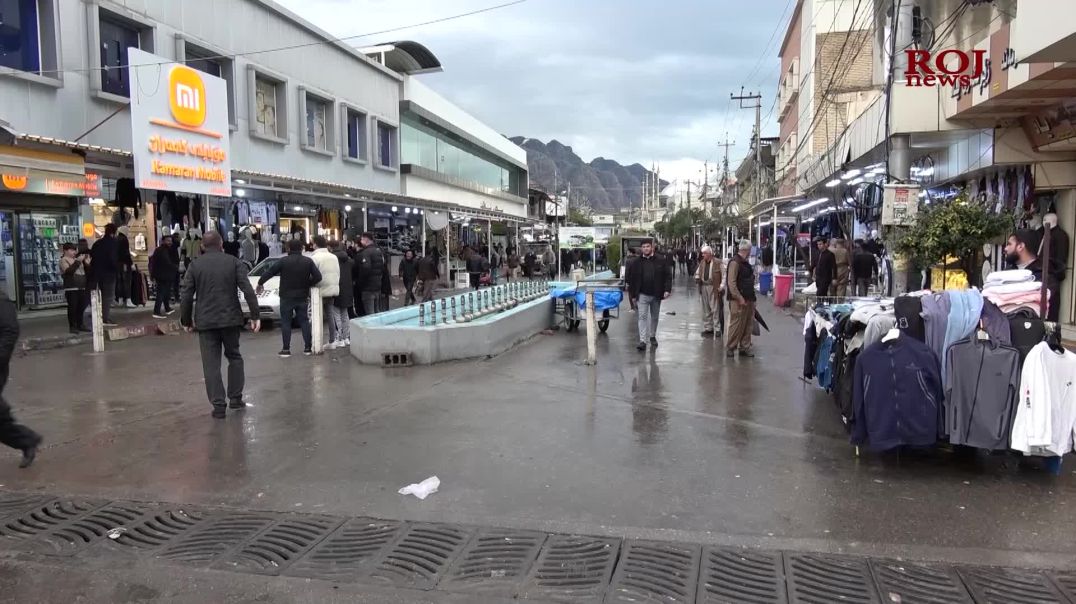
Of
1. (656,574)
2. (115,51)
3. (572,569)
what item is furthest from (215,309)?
(115,51)

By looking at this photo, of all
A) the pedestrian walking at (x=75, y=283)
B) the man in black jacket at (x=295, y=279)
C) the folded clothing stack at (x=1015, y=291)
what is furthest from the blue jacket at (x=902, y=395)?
the pedestrian walking at (x=75, y=283)

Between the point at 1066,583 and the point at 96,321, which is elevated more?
the point at 96,321

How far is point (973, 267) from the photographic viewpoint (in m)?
10.1

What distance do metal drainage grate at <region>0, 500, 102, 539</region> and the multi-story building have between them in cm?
854

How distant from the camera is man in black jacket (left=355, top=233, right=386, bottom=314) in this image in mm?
13242

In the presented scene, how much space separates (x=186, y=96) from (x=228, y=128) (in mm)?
2039

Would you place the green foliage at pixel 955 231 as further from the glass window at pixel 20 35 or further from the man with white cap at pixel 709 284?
the glass window at pixel 20 35

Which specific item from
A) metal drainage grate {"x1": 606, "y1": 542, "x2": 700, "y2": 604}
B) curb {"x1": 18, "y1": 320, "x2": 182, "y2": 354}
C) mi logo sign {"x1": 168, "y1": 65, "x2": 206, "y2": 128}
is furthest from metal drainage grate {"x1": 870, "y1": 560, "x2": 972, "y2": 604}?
mi logo sign {"x1": 168, "y1": 65, "x2": 206, "y2": 128}

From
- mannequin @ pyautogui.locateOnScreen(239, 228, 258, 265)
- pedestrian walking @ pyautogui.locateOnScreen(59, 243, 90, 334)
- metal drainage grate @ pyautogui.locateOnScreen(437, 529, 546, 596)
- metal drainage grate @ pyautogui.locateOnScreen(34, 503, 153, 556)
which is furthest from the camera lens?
mannequin @ pyautogui.locateOnScreen(239, 228, 258, 265)

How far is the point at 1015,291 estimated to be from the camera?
5422mm

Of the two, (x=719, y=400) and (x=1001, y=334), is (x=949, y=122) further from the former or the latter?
(x=1001, y=334)

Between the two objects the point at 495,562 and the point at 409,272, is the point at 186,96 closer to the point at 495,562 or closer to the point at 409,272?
the point at 409,272

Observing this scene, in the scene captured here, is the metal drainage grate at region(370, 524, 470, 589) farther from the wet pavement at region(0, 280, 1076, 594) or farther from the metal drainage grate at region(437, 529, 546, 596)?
the wet pavement at region(0, 280, 1076, 594)

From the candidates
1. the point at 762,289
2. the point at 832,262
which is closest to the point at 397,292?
the point at 762,289
